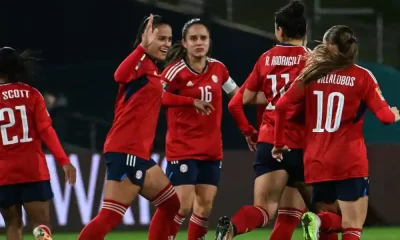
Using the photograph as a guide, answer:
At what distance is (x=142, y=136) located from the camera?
785 centimetres

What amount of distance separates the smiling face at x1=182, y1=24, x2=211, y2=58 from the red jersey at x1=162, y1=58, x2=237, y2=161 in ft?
0.54

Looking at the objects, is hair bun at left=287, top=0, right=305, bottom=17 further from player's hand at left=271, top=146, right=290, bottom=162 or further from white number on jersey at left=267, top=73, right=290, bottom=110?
player's hand at left=271, top=146, right=290, bottom=162

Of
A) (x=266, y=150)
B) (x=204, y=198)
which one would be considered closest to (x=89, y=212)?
(x=204, y=198)

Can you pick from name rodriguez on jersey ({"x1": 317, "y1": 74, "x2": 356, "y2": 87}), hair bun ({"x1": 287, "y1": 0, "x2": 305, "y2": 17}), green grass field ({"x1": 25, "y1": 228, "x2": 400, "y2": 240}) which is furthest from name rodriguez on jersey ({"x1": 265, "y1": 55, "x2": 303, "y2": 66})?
green grass field ({"x1": 25, "y1": 228, "x2": 400, "y2": 240})

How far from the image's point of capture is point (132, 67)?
767 centimetres

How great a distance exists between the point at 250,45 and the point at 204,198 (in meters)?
6.70

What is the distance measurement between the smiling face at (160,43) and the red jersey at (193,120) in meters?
1.31

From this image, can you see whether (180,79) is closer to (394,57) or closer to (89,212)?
(89,212)

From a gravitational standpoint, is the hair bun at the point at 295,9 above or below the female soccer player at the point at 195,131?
above

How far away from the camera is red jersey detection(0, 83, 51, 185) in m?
7.93

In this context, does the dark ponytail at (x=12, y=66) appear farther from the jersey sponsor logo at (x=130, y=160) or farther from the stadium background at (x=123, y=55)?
the stadium background at (x=123, y=55)

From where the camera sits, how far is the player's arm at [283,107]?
767cm

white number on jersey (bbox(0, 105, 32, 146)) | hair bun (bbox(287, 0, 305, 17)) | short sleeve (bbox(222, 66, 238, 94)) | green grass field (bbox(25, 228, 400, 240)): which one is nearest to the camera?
white number on jersey (bbox(0, 105, 32, 146))

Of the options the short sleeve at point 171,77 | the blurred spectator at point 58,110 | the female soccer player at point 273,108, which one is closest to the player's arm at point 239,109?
the female soccer player at point 273,108
